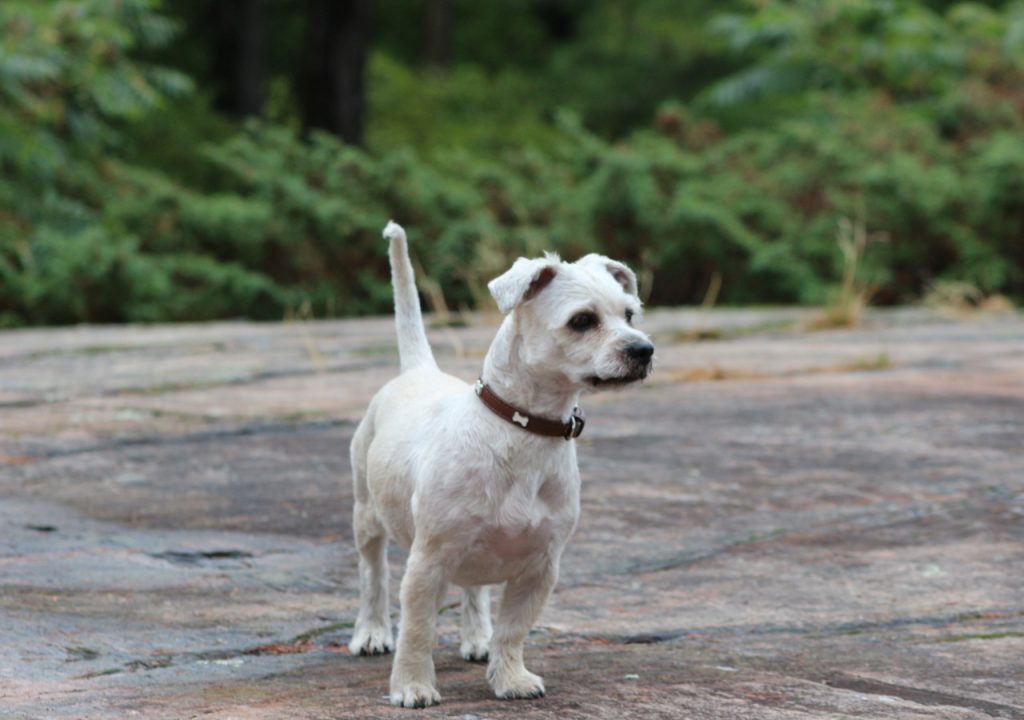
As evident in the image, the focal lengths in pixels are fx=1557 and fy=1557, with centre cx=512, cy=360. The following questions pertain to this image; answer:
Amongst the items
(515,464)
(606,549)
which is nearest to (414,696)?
(515,464)

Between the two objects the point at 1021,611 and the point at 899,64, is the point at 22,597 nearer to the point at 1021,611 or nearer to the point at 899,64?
the point at 1021,611

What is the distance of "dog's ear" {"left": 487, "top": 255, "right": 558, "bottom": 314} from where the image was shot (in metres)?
3.86

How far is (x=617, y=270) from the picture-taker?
13.9 feet

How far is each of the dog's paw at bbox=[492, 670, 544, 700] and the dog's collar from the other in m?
0.59

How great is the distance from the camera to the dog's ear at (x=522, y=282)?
386cm

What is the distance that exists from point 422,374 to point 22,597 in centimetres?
131

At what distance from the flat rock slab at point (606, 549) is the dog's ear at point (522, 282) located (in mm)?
966

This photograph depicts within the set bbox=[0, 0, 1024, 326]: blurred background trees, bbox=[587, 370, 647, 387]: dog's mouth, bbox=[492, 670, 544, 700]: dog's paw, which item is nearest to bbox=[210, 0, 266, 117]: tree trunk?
bbox=[0, 0, 1024, 326]: blurred background trees

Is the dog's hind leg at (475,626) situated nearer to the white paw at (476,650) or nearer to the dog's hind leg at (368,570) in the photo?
the white paw at (476,650)

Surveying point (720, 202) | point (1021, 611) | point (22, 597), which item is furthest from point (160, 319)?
point (1021, 611)

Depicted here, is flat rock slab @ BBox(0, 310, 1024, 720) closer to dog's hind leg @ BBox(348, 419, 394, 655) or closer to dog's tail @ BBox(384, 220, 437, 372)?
dog's hind leg @ BBox(348, 419, 394, 655)

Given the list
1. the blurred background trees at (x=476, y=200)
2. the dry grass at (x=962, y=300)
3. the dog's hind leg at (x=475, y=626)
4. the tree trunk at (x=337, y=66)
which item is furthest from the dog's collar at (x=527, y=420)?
the tree trunk at (x=337, y=66)

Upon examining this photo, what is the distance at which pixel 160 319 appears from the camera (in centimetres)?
1352

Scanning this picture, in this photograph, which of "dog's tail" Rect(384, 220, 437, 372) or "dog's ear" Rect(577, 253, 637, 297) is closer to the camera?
"dog's ear" Rect(577, 253, 637, 297)
